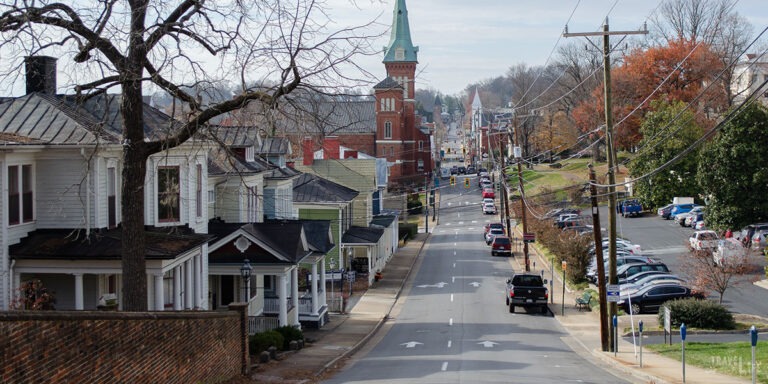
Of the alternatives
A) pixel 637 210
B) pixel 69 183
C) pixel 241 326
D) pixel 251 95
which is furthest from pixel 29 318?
pixel 637 210

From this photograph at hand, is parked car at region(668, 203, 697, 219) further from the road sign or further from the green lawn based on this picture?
the road sign

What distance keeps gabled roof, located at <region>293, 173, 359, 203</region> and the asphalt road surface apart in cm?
662

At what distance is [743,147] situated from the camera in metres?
54.9

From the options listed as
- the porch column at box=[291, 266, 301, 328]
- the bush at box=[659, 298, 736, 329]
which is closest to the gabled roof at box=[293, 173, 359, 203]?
the porch column at box=[291, 266, 301, 328]

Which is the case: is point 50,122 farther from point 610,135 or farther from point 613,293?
point 613,293

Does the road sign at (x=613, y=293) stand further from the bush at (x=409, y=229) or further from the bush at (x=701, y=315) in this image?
the bush at (x=409, y=229)

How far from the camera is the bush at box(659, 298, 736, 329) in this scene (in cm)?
3125

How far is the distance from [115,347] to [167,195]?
45.2 feet

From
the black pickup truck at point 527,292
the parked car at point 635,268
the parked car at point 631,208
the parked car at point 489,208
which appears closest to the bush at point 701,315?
the black pickup truck at point 527,292

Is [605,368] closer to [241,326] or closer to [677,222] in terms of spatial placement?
[241,326]

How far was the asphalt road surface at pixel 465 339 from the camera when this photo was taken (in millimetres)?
22422

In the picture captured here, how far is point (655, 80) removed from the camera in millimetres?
88125

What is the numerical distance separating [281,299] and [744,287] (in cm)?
2374

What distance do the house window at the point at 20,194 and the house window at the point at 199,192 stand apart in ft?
22.3
